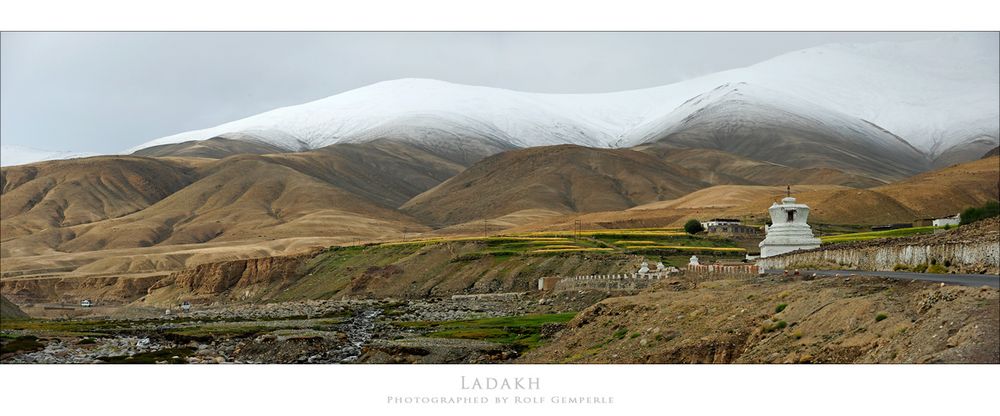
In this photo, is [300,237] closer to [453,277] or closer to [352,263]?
[352,263]

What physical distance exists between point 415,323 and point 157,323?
2146 cm

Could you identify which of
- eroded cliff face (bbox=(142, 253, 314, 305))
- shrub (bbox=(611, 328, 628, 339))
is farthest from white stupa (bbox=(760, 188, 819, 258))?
eroded cliff face (bbox=(142, 253, 314, 305))

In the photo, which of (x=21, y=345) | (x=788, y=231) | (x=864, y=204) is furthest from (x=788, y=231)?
(x=864, y=204)

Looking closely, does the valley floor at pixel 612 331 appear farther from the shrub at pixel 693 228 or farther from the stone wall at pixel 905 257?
the shrub at pixel 693 228

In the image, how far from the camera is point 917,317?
25828 mm

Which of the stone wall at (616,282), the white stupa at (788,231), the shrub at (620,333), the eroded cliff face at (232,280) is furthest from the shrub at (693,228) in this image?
the shrub at (620,333)

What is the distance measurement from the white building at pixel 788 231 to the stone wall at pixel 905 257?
16.8 ft

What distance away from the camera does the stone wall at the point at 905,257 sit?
31.3 metres

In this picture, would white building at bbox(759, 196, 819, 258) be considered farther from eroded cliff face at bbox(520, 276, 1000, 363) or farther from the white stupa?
eroded cliff face at bbox(520, 276, 1000, 363)

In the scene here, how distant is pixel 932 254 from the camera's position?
35625mm

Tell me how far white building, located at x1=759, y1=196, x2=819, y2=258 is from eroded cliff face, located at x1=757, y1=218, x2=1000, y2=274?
9497 millimetres

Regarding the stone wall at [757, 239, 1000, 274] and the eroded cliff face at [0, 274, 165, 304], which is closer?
the stone wall at [757, 239, 1000, 274]

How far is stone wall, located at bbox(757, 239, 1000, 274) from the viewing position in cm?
3133


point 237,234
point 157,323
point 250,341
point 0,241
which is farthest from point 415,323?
point 0,241
